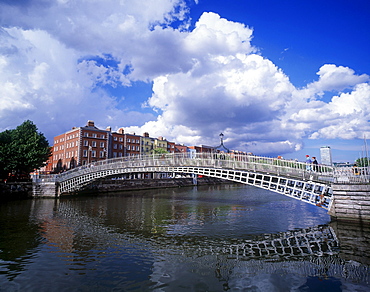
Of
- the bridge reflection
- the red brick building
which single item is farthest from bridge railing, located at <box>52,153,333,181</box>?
the red brick building

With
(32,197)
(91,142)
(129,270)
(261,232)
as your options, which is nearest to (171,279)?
(129,270)

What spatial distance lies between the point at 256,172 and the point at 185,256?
42.0ft

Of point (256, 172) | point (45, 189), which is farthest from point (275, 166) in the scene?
point (45, 189)

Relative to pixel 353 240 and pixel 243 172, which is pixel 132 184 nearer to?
pixel 243 172

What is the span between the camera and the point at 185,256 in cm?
1040

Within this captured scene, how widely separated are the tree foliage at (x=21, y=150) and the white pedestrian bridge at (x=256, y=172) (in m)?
4.20

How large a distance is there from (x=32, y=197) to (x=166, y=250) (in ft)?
112

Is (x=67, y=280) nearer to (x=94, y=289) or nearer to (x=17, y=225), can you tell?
(x=94, y=289)

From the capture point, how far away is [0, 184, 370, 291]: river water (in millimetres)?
7796

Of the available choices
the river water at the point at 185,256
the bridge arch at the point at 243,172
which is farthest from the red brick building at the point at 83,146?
the river water at the point at 185,256

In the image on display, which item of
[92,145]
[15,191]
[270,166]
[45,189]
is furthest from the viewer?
[92,145]

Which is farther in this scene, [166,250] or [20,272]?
[166,250]

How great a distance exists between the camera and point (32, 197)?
36.4m

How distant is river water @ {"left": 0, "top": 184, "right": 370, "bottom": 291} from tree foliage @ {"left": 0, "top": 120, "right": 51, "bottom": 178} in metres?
23.2
